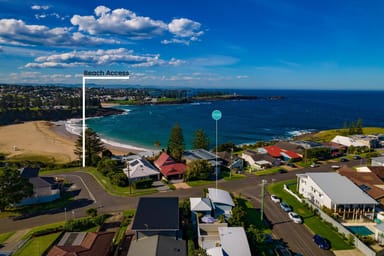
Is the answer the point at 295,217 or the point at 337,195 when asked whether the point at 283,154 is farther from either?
the point at 295,217

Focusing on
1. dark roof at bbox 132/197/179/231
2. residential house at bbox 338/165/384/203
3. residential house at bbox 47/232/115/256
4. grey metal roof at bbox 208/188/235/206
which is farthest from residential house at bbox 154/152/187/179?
residential house at bbox 338/165/384/203

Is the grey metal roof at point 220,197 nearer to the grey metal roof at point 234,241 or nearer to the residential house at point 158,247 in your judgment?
the grey metal roof at point 234,241

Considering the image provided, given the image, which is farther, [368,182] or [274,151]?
[274,151]

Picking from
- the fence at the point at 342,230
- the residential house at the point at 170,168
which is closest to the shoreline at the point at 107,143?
the residential house at the point at 170,168

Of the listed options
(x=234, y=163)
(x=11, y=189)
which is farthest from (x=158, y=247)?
(x=234, y=163)

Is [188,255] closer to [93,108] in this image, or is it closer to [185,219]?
[185,219]

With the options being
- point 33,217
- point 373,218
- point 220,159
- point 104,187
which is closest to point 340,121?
point 220,159
